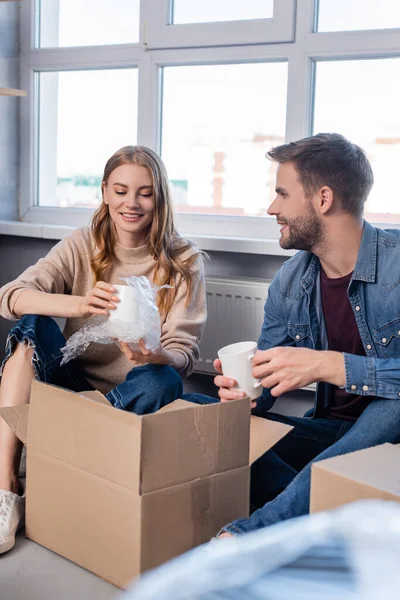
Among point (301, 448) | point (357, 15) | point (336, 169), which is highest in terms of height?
point (357, 15)

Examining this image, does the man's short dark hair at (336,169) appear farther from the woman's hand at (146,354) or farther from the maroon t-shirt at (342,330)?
the woman's hand at (146,354)

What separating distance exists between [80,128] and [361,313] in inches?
68.6

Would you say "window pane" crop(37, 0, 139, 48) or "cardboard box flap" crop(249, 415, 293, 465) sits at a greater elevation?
"window pane" crop(37, 0, 139, 48)

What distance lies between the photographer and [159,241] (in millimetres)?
2107

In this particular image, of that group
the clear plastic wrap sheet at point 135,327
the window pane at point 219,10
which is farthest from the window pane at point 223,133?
the clear plastic wrap sheet at point 135,327

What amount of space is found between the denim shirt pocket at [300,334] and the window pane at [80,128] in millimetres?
1379

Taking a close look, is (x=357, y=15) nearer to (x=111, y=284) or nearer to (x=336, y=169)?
(x=336, y=169)

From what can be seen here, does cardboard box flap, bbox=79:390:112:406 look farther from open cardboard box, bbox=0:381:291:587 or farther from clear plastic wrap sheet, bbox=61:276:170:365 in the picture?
clear plastic wrap sheet, bbox=61:276:170:365

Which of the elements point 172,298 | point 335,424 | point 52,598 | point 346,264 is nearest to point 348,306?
point 346,264

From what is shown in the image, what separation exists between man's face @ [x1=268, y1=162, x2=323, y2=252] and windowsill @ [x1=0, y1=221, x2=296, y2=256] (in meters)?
0.62

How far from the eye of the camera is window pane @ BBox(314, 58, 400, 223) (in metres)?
2.44

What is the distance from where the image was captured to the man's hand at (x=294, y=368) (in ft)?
4.79

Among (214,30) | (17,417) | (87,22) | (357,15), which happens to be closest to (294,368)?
(17,417)

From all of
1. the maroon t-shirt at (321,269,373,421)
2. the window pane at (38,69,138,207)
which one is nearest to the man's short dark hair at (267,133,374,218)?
the maroon t-shirt at (321,269,373,421)
